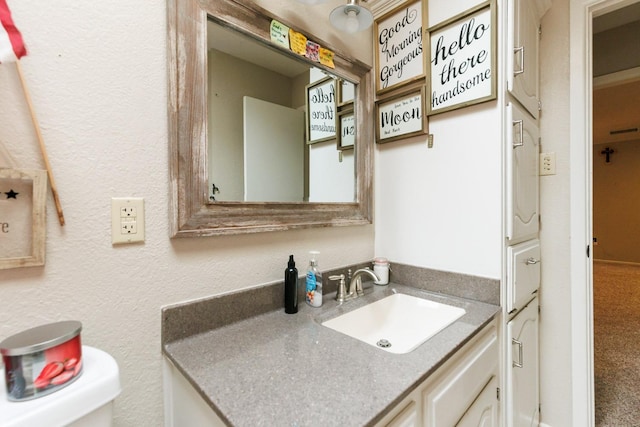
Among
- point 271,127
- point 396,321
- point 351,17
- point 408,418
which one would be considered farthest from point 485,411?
point 351,17

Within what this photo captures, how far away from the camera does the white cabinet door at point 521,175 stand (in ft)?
3.66

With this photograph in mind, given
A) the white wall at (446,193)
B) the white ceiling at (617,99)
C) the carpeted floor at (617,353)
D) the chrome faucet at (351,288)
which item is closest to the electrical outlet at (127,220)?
the chrome faucet at (351,288)

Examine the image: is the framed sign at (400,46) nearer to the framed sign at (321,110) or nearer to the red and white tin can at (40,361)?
the framed sign at (321,110)

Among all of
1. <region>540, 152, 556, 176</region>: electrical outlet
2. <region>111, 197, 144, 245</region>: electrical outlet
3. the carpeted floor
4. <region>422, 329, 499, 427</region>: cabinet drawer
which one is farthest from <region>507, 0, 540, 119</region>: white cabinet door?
the carpeted floor

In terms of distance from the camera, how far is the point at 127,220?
0.75 meters

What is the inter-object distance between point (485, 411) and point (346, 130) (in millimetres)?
1262

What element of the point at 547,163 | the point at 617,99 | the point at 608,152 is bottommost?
the point at 547,163

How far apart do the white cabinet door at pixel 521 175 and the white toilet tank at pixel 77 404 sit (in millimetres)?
1315

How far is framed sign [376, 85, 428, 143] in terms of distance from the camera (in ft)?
4.31

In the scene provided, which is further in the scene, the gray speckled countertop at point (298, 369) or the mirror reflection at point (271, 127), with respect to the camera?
the mirror reflection at point (271, 127)

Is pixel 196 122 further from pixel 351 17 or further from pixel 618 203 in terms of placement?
pixel 618 203

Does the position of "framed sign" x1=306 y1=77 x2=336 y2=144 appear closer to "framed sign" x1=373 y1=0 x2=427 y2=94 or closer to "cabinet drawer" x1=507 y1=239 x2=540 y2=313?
"framed sign" x1=373 y1=0 x2=427 y2=94

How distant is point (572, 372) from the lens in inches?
56.4

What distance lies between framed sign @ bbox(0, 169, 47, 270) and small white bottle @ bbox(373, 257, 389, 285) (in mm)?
1206
